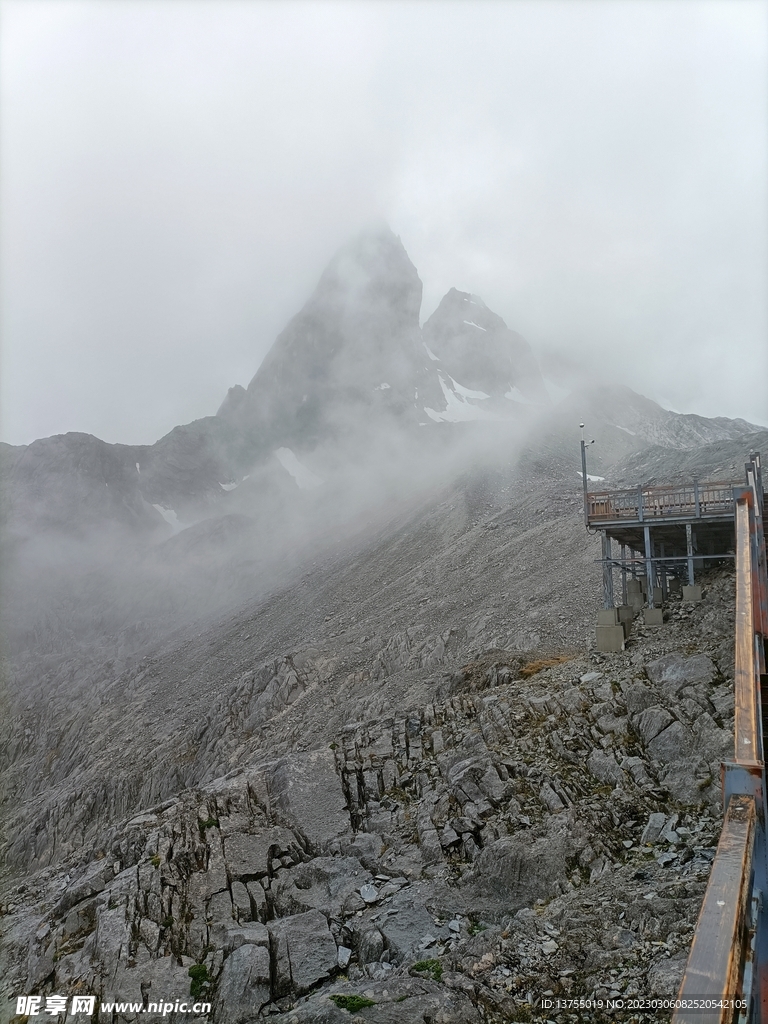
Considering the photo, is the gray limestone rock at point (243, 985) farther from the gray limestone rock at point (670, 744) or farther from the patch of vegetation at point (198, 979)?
the gray limestone rock at point (670, 744)

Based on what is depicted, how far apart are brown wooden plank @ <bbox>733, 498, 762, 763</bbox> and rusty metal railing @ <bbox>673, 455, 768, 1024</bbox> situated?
0.01 meters

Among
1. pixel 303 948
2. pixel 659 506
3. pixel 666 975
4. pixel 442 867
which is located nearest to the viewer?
pixel 666 975

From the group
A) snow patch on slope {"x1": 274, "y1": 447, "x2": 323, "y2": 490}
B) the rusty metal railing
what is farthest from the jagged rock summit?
the rusty metal railing

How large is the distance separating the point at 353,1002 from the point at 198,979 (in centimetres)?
473

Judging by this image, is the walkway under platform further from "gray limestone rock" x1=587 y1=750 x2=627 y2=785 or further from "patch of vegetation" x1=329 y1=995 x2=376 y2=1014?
"patch of vegetation" x1=329 y1=995 x2=376 y2=1014

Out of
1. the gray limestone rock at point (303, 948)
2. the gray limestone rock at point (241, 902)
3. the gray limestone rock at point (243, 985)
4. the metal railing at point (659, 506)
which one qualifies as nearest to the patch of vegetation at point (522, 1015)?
the gray limestone rock at point (303, 948)

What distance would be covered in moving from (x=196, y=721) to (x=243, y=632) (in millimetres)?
14736

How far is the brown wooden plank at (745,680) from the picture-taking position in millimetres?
5637

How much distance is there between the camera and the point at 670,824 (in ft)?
43.5

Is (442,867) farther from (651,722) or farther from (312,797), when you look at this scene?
(651,722)

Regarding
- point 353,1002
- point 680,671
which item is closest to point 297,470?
point 680,671

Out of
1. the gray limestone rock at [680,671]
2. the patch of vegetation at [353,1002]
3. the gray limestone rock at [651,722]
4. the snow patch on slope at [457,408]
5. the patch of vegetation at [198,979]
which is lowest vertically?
the patch of vegetation at [198,979]

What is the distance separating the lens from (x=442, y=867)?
1448 centimetres

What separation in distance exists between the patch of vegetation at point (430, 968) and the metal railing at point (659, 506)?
1525 centimetres
